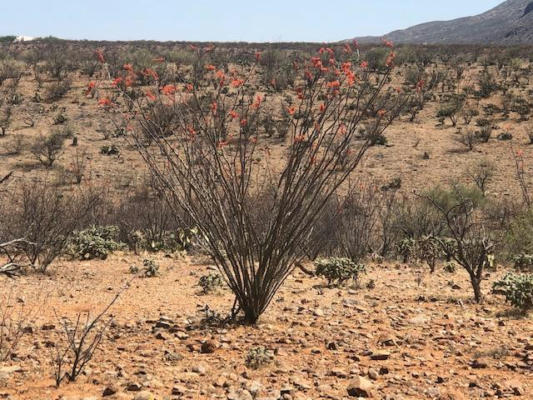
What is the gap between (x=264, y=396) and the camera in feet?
11.1

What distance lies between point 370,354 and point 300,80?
26859mm

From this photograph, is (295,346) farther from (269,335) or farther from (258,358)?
(258,358)

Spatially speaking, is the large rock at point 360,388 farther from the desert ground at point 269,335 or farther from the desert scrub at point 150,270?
the desert scrub at point 150,270

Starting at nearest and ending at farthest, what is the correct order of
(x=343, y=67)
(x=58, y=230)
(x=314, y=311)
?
(x=343, y=67), (x=314, y=311), (x=58, y=230)

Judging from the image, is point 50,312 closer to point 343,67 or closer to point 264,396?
point 264,396

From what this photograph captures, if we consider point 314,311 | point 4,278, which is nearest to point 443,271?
point 314,311

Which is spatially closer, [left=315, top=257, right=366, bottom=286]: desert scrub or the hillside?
[left=315, top=257, right=366, bottom=286]: desert scrub

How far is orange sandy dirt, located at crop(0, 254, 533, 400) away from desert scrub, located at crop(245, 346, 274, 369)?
50mm

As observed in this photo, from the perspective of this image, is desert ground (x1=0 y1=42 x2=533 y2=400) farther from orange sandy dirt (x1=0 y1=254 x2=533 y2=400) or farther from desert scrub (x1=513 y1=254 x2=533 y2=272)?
desert scrub (x1=513 y1=254 x2=533 y2=272)

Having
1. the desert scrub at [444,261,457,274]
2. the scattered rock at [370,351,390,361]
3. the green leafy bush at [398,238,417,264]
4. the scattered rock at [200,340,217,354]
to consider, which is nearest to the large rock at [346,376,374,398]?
the scattered rock at [370,351,390,361]

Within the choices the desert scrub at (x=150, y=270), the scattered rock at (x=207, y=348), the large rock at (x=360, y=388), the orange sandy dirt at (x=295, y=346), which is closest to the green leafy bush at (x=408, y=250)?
the orange sandy dirt at (x=295, y=346)

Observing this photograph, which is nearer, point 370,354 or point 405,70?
point 370,354

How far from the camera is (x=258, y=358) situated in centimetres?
390

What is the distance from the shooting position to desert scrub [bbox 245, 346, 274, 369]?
3879mm
